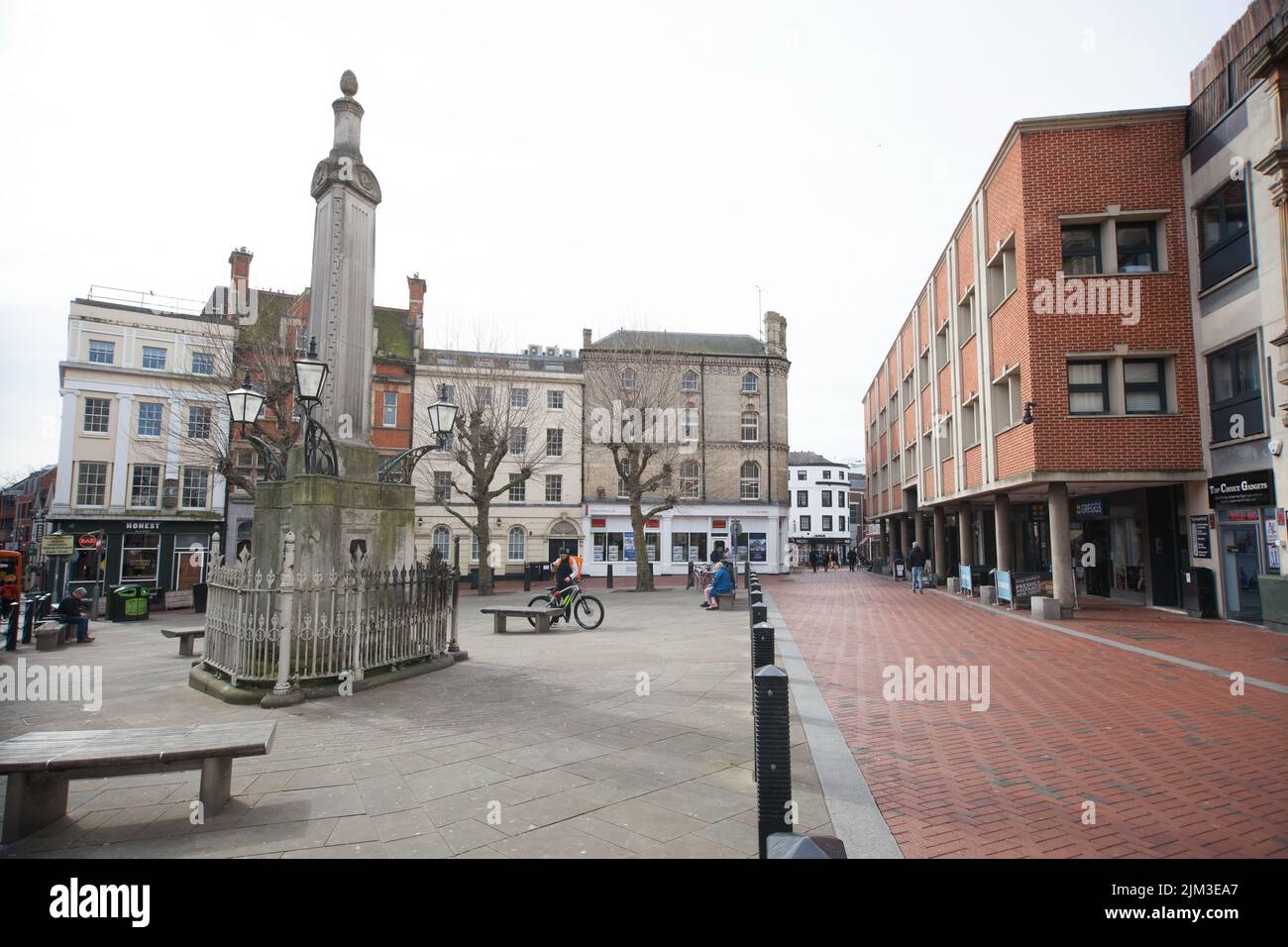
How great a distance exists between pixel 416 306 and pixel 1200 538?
3704cm

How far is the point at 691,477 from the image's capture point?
40.9 meters

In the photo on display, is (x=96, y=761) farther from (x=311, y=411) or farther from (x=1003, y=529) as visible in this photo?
(x=1003, y=529)

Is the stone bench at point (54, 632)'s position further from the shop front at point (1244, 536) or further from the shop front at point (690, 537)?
the shop front at point (690, 537)

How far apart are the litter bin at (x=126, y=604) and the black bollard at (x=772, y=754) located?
2145 cm

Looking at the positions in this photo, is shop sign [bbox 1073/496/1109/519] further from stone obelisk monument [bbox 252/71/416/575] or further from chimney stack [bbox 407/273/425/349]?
chimney stack [bbox 407/273/425/349]

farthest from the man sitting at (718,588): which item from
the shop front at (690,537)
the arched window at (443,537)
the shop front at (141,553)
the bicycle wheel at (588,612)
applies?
the shop front at (141,553)

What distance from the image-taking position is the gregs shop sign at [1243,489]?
12573mm

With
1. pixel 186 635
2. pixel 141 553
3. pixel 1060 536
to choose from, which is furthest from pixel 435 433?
pixel 141 553

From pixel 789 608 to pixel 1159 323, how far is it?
11016mm

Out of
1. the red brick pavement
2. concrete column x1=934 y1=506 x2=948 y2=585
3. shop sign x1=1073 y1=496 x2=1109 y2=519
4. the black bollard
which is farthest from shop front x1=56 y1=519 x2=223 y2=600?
shop sign x1=1073 y1=496 x2=1109 y2=519

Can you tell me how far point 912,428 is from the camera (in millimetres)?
30781

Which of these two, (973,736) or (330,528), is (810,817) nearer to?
(973,736)

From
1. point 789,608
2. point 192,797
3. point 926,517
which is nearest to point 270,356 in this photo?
point 789,608

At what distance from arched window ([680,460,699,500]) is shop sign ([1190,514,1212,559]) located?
27384 mm
